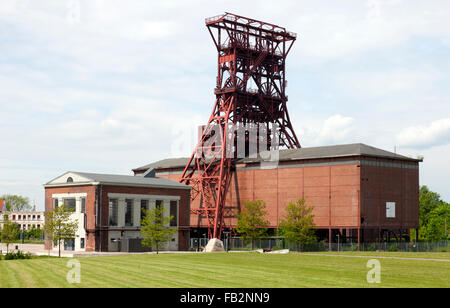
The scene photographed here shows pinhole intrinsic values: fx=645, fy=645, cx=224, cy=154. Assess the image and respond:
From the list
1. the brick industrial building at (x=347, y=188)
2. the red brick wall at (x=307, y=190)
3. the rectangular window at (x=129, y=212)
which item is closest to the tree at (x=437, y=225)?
the brick industrial building at (x=347, y=188)

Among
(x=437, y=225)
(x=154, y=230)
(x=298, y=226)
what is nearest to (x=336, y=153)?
(x=298, y=226)

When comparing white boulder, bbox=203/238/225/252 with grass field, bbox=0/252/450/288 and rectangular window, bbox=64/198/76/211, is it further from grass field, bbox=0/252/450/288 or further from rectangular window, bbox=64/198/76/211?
grass field, bbox=0/252/450/288

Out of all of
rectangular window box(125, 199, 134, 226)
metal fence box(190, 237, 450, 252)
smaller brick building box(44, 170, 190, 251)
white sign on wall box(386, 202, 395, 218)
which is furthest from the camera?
white sign on wall box(386, 202, 395, 218)

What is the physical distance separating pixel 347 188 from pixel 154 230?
25.7 metres

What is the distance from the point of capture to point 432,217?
143 metres

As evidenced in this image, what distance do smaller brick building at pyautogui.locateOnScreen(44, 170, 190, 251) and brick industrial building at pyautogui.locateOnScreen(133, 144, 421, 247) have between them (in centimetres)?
1380

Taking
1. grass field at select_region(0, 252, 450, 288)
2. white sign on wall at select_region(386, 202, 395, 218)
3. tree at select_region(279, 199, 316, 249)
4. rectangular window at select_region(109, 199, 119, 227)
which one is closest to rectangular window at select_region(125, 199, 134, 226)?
rectangular window at select_region(109, 199, 119, 227)

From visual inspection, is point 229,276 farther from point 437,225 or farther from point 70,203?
point 437,225

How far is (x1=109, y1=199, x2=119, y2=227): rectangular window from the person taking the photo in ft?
266

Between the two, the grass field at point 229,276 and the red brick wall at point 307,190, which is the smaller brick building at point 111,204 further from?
the grass field at point 229,276

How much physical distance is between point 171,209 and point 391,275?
163 ft

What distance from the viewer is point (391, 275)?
41469 millimetres
